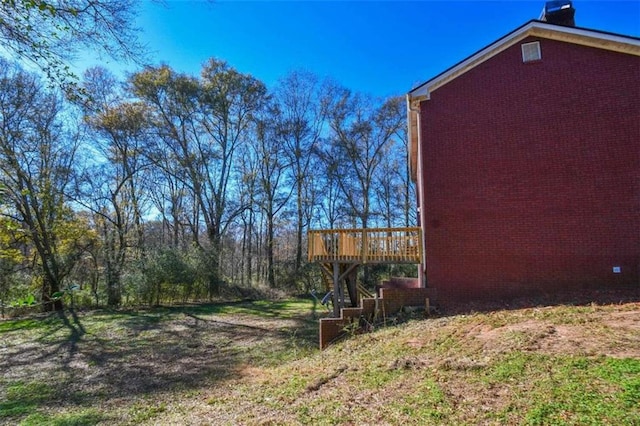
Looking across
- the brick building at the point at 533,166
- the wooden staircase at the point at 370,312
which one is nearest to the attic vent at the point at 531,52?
the brick building at the point at 533,166

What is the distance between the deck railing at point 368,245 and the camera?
31.2 ft

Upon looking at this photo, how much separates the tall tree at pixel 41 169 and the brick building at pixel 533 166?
558 inches

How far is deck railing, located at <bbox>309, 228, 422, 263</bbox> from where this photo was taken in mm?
9500

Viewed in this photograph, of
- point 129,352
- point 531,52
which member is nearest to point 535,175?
point 531,52

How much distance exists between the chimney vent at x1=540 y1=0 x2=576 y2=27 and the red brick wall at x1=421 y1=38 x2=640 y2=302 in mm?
1039

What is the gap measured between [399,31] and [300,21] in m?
4.65

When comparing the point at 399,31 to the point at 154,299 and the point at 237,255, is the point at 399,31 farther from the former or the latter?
the point at 237,255

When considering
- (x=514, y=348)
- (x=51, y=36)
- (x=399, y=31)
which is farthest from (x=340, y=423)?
(x=399, y=31)

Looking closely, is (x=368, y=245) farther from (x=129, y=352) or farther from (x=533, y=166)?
(x=129, y=352)

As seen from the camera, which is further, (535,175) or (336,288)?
(336,288)

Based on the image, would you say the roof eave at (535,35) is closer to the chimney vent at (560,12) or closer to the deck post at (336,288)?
the chimney vent at (560,12)

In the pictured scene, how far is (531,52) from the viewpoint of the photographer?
29.3ft

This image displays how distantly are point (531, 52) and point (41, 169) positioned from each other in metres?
19.5

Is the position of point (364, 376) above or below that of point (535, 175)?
below
